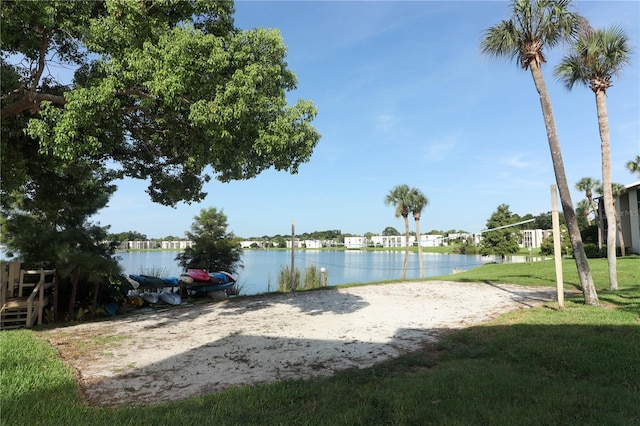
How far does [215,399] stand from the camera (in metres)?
3.82

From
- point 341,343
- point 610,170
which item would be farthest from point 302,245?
point 341,343

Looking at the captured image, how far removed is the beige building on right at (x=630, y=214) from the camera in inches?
1136

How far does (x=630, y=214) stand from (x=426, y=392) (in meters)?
34.0

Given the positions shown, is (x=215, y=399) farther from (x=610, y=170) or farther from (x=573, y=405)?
(x=610, y=170)

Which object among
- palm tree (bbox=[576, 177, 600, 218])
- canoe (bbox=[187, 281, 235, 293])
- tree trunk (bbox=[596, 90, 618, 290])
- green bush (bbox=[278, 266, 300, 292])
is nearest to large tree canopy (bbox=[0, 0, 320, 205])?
canoe (bbox=[187, 281, 235, 293])

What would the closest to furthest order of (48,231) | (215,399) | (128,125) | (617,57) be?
(215,399)
(128,125)
(48,231)
(617,57)

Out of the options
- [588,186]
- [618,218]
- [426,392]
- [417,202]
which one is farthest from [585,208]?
[426,392]

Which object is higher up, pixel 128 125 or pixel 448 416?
pixel 128 125

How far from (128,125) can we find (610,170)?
45.3 ft

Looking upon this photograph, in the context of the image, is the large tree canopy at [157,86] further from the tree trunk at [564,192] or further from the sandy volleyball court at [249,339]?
the tree trunk at [564,192]

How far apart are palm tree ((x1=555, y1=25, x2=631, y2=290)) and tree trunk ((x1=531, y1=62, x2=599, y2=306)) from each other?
2208 mm

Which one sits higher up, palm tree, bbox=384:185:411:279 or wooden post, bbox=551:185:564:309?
palm tree, bbox=384:185:411:279

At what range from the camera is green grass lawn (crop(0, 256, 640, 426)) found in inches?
129

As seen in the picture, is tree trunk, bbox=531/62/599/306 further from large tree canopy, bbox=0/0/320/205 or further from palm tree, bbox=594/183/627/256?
palm tree, bbox=594/183/627/256
